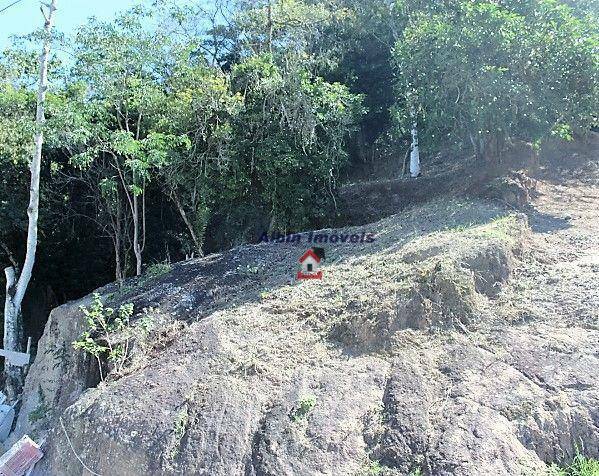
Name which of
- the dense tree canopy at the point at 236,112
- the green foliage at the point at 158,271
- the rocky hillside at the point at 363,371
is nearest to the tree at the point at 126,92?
the dense tree canopy at the point at 236,112

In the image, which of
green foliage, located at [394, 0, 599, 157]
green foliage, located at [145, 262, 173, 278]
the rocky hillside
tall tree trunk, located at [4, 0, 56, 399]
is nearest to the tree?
tall tree trunk, located at [4, 0, 56, 399]

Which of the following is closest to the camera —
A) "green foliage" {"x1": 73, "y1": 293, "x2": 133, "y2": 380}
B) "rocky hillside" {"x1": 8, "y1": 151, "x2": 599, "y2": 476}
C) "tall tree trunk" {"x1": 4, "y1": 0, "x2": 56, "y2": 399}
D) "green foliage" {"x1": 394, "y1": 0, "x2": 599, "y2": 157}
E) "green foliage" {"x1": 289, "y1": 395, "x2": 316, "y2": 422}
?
"rocky hillside" {"x1": 8, "y1": 151, "x2": 599, "y2": 476}

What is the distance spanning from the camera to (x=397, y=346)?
543 centimetres

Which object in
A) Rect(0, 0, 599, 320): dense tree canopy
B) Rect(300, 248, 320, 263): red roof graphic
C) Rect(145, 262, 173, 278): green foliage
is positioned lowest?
Rect(145, 262, 173, 278): green foliage

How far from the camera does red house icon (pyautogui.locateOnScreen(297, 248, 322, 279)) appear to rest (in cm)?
714

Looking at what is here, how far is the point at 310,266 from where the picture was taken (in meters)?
7.36

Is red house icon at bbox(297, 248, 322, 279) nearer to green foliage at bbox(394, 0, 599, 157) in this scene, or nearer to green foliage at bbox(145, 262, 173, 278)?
green foliage at bbox(145, 262, 173, 278)

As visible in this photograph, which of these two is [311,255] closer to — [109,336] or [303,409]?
[109,336]

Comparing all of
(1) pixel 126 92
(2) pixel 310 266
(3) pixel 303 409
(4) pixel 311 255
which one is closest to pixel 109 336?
(2) pixel 310 266

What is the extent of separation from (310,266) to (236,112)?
3.31m

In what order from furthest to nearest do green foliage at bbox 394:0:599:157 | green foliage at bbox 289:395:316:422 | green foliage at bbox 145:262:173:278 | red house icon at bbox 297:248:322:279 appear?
green foliage at bbox 145:262:173:278
green foliage at bbox 394:0:599:157
red house icon at bbox 297:248:322:279
green foliage at bbox 289:395:316:422

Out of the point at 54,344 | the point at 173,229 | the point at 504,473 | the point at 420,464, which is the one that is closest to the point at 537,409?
the point at 504,473

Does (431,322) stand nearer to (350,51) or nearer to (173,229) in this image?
(173,229)

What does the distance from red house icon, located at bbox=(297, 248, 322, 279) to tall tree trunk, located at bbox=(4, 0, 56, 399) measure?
4.29 m
